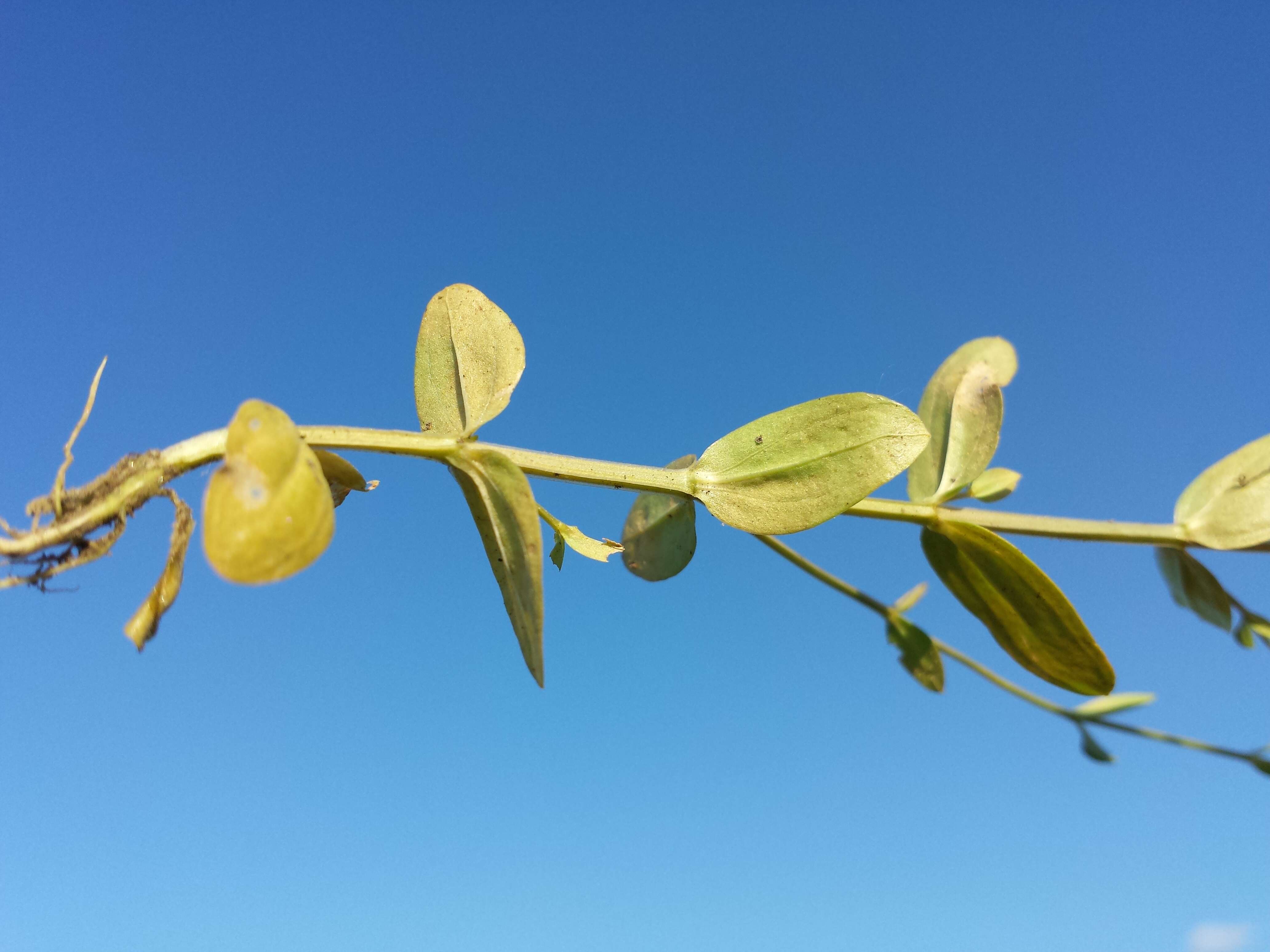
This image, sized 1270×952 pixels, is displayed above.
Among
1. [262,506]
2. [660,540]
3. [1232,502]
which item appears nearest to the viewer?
[262,506]

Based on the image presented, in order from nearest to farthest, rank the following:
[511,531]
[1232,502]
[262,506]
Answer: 1. [262,506]
2. [511,531]
3. [1232,502]

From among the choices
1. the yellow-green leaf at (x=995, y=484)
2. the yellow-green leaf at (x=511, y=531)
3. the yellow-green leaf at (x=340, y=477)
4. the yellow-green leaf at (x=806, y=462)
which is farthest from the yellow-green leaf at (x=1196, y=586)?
the yellow-green leaf at (x=340, y=477)

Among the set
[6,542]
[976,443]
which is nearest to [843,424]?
[976,443]

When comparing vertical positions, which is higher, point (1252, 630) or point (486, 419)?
point (486, 419)

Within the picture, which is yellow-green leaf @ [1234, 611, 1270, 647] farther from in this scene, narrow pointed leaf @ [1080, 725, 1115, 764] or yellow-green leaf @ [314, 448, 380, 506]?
yellow-green leaf @ [314, 448, 380, 506]

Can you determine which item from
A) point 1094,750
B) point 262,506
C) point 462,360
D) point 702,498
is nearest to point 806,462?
point 702,498

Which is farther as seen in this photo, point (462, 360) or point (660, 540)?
point (660, 540)

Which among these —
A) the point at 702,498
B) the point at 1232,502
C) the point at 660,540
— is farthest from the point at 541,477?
the point at 1232,502

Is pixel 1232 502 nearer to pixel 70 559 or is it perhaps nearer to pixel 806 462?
pixel 806 462

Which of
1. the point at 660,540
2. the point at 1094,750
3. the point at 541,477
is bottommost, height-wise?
the point at 1094,750
